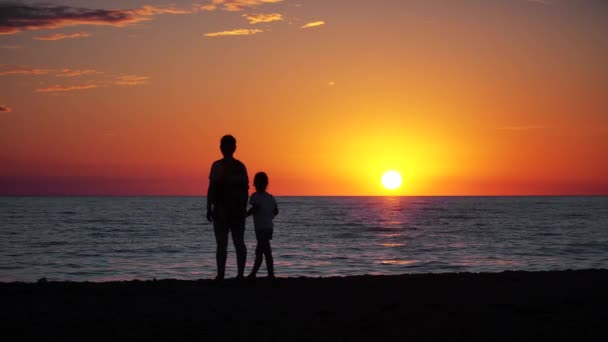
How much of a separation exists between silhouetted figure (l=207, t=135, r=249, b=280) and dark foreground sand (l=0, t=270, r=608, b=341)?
0.72 metres

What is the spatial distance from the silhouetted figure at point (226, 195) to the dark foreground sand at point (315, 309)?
2.37 ft

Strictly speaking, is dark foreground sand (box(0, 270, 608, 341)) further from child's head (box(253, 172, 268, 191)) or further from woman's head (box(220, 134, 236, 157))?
woman's head (box(220, 134, 236, 157))

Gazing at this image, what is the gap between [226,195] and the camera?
9.35 meters

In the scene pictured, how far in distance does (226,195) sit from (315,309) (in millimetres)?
2504

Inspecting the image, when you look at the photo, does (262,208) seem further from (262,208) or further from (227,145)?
(227,145)

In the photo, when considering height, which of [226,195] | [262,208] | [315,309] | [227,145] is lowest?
[315,309]

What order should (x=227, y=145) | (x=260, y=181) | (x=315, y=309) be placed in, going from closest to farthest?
(x=315, y=309) → (x=227, y=145) → (x=260, y=181)

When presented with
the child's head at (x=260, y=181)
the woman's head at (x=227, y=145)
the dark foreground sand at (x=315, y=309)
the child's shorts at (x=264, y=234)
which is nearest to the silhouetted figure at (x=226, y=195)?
the woman's head at (x=227, y=145)

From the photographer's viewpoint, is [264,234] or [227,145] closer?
[227,145]

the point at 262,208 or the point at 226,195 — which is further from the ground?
the point at 226,195

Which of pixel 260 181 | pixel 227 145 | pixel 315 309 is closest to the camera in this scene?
pixel 315 309

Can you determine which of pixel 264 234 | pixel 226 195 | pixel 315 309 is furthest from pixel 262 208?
pixel 315 309

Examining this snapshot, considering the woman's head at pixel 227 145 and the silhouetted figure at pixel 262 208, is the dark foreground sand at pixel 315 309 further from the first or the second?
the woman's head at pixel 227 145

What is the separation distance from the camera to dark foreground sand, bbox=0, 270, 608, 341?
6.28 meters
